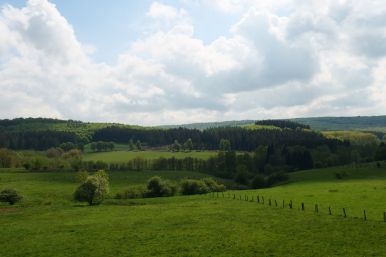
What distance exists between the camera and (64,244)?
143 feet

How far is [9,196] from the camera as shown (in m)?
86.1

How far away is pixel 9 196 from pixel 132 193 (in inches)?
1182

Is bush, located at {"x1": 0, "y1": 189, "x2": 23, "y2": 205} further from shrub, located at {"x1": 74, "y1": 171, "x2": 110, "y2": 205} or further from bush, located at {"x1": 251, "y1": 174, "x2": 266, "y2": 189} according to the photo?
bush, located at {"x1": 251, "y1": 174, "x2": 266, "y2": 189}

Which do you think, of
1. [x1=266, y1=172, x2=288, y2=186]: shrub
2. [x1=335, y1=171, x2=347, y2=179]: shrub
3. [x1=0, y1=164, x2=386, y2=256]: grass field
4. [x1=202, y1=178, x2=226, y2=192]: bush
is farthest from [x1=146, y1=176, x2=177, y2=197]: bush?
[x1=335, y1=171, x2=347, y2=179]: shrub

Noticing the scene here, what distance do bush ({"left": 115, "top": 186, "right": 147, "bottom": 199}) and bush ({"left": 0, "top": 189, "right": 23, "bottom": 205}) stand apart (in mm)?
24970

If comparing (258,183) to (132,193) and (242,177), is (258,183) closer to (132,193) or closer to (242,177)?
(242,177)

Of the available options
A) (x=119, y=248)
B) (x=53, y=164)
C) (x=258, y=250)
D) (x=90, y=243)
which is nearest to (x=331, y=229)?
(x=258, y=250)

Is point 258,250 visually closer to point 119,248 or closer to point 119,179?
point 119,248

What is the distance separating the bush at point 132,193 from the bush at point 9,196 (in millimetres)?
24970

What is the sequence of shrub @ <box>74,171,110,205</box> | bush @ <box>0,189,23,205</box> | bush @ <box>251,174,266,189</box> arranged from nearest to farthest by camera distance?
bush @ <box>0,189,23,205</box> → shrub @ <box>74,171,110,205</box> → bush @ <box>251,174,266,189</box>

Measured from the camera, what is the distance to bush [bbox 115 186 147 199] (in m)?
104

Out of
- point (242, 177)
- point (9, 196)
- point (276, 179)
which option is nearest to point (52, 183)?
point (9, 196)

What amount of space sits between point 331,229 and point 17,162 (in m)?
167

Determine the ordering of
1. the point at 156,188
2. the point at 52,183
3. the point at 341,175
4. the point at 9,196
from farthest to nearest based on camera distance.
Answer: the point at 52,183 < the point at 341,175 < the point at 156,188 < the point at 9,196
